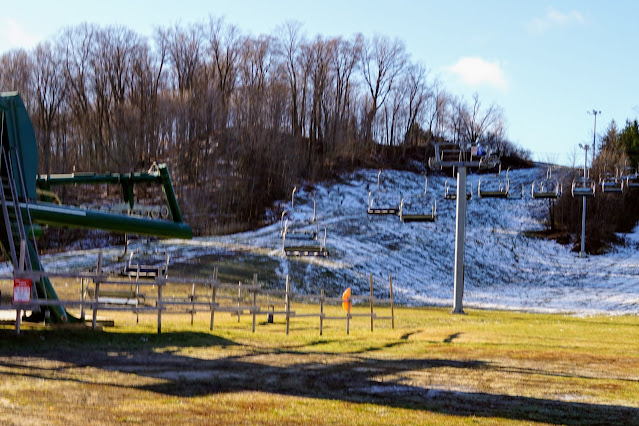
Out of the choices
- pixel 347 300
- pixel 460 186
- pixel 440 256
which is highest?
pixel 460 186

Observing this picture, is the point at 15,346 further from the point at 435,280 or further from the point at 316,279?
the point at 435,280

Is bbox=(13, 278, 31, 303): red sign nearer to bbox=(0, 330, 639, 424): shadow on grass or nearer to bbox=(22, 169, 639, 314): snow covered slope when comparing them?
bbox=(0, 330, 639, 424): shadow on grass

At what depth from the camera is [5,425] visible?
376 inches

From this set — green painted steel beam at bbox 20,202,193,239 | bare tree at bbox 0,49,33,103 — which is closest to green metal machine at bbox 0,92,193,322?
green painted steel beam at bbox 20,202,193,239

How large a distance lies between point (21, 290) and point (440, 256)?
53.5m

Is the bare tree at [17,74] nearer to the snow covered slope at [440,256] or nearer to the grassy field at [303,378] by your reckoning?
the snow covered slope at [440,256]

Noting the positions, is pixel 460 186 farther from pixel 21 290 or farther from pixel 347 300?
pixel 21 290

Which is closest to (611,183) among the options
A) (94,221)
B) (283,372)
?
(94,221)

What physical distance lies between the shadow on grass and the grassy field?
0.08 feet

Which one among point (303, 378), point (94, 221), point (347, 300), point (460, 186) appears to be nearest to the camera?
point (303, 378)

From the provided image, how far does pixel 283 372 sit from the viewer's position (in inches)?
601

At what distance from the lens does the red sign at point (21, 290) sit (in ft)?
55.6

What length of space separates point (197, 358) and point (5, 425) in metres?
7.40

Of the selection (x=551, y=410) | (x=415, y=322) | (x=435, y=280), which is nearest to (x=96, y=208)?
(x=415, y=322)
